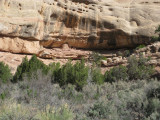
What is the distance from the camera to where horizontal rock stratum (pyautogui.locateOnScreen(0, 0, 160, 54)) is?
1742 centimetres

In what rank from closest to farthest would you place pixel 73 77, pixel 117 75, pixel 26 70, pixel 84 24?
pixel 73 77 < pixel 26 70 < pixel 117 75 < pixel 84 24

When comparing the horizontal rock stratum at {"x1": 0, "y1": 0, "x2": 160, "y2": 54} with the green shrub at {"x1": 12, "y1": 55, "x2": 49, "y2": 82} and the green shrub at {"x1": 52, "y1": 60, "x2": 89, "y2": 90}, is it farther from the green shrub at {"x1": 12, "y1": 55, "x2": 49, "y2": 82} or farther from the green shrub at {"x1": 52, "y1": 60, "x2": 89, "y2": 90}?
the green shrub at {"x1": 52, "y1": 60, "x2": 89, "y2": 90}

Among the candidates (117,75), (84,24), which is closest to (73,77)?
(117,75)

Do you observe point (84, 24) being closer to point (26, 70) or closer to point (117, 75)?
point (117, 75)

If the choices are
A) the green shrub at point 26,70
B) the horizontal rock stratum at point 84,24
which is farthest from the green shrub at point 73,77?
the horizontal rock stratum at point 84,24

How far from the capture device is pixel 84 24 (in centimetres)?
1970

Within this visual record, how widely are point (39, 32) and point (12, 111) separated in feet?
50.1

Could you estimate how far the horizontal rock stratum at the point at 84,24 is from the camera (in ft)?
57.2

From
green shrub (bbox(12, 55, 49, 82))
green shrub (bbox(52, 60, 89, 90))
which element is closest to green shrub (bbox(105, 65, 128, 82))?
green shrub (bbox(52, 60, 89, 90))

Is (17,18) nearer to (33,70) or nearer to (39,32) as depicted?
(39,32)

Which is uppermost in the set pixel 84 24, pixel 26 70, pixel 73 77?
pixel 84 24

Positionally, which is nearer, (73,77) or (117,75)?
(73,77)

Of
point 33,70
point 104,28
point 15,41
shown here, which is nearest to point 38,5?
point 15,41

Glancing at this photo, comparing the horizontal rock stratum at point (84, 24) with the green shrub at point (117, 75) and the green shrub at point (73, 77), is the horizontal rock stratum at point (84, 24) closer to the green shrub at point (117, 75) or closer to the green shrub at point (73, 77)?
the green shrub at point (117, 75)
